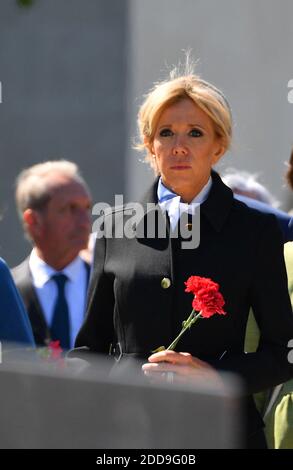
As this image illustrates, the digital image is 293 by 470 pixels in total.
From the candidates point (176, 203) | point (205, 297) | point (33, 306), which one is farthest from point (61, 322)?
point (205, 297)

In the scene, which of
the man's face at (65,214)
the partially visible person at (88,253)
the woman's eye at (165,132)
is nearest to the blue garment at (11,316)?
the woman's eye at (165,132)

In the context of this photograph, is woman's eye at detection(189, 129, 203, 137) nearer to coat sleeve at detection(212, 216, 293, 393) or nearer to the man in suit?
coat sleeve at detection(212, 216, 293, 393)

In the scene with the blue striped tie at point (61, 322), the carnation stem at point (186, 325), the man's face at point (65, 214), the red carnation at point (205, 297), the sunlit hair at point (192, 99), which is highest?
the man's face at point (65, 214)

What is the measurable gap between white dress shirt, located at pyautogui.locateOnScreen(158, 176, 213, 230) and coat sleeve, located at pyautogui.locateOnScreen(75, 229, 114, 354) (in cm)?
23

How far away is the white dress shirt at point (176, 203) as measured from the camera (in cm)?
353

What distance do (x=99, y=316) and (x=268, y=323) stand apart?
0.50m

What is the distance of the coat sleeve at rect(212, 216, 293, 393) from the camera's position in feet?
11.0

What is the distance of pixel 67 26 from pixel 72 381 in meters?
10.2

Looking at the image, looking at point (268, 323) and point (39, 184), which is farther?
point (39, 184)

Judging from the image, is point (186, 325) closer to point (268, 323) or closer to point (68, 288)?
point (268, 323)

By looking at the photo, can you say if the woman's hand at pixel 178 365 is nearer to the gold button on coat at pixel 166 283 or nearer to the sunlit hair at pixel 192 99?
the gold button on coat at pixel 166 283

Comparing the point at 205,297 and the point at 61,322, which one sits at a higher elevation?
the point at 61,322

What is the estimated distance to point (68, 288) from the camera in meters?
5.48
